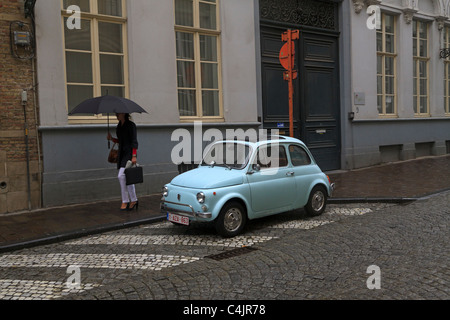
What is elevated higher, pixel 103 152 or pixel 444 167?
pixel 103 152

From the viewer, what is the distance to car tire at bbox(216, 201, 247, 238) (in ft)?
21.6

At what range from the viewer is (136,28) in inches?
400

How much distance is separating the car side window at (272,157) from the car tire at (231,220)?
911 millimetres

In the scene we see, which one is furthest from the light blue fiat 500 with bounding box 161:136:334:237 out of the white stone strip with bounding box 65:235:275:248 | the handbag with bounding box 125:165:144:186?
the handbag with bounding box 125:165:144:186

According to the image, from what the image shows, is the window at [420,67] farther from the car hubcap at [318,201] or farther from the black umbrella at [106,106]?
the black umbrella at [106,106]

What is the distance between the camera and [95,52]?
385 inches

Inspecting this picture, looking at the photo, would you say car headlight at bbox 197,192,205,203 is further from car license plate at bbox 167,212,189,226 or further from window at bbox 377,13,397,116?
window at bbox 377,13,397,116

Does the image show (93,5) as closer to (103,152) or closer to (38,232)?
(103,152)

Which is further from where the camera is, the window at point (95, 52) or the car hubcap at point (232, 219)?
the window at point (95, 52)

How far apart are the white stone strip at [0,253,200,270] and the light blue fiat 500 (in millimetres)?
1057

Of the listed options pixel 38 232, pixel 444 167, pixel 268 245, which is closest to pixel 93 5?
pixel 38 232

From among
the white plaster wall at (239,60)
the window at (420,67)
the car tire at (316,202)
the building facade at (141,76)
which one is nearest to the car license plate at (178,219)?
the car tire at (316,202)

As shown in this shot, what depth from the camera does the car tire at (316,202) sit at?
796 centimetres

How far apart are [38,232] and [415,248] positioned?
5.68 m
